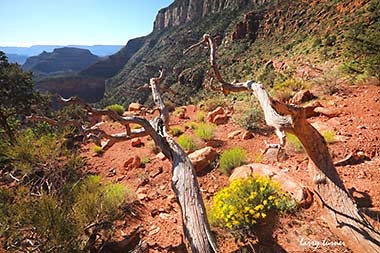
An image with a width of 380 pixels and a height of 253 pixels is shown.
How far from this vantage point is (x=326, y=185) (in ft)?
9.25

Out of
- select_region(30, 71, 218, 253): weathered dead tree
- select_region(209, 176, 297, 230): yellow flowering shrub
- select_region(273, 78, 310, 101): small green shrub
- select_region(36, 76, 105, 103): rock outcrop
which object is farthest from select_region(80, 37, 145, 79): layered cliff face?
select_region(209, 176, 297, 230): yellow flowering shrub

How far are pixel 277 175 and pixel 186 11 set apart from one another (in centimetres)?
11093

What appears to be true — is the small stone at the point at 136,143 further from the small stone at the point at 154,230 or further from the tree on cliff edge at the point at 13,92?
the tree on cliff edge at the point at 13,92

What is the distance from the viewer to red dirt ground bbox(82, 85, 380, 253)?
270 cm

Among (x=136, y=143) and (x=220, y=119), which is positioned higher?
(x=220, y=119)

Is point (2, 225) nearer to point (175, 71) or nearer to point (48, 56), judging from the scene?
point (175, 71)

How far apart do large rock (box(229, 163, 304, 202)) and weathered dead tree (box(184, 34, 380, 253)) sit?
0.82 ft

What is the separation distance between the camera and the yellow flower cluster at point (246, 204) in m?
2.53

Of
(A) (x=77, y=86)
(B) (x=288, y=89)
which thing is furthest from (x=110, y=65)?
(B) (x=288, y=89)

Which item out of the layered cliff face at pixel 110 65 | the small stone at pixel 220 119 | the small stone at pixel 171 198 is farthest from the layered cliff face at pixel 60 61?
the small stone at pixel 171 198

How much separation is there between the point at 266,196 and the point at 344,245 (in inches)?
36.6

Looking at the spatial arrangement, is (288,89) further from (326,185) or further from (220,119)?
(326,185)

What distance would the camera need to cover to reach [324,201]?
2797 mm

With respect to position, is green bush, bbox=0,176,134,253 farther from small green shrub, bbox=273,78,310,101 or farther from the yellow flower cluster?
small green shrub, bbox=273,78,310,101
